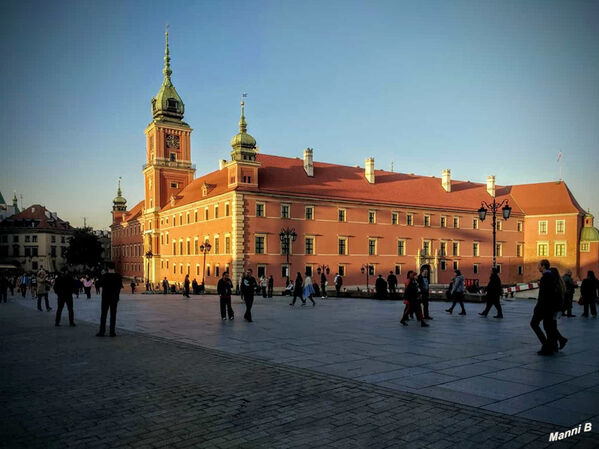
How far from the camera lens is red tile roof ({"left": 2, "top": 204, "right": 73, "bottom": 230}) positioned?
104m

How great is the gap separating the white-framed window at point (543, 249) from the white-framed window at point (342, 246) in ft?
104

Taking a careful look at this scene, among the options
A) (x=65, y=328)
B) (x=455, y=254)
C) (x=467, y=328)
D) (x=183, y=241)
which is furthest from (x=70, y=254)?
(x=467, y=328)

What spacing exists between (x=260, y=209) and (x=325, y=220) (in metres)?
7.45

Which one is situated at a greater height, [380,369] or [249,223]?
[249,223]

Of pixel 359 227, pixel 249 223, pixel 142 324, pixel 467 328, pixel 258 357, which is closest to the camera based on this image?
pixel 258 357

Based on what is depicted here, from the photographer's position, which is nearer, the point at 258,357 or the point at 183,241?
the point at 258,357

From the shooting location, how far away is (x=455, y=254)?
6153cm

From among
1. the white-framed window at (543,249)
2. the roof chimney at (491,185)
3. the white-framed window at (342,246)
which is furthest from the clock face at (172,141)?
the white-framed window at (543,249)

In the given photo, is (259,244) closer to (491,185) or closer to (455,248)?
(455,248)

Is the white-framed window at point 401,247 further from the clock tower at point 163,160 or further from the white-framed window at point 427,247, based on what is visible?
the clock tower at point 163,160

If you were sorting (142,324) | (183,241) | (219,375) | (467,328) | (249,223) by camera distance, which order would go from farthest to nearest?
(183,241)
(249,223)
(142,324)
(467,328)
(219,375)

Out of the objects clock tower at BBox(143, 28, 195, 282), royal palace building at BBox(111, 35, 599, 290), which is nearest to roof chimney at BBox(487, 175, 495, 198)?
royal palace building at BBox(111, 35, 599, 290)

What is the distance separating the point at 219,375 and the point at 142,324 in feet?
26.9

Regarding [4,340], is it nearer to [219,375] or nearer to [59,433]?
[219,375]
